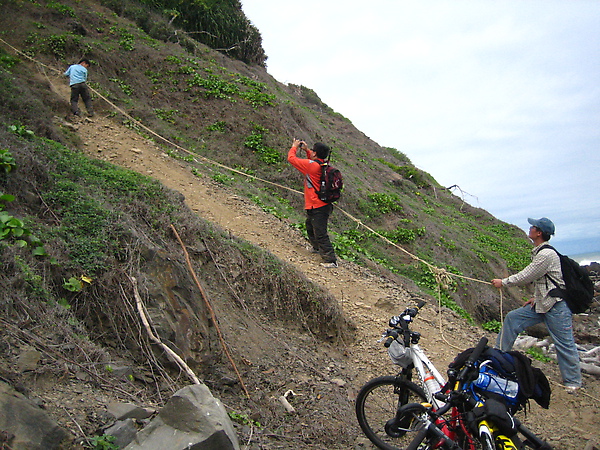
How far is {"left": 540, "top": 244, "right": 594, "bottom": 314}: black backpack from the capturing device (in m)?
5.77

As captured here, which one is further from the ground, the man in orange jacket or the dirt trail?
the man in orange jacket

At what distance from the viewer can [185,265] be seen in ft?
18.3

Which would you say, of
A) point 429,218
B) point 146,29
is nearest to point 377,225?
point 429,218

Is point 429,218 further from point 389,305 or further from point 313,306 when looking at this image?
Answer: point 313,306

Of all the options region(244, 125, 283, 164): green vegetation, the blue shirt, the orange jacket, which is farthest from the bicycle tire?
the blue shirt

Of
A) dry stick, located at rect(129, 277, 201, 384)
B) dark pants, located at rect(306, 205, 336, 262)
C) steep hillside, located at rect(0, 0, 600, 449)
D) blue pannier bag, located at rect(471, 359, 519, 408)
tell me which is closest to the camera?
blue pannier bag, located at rect(471, 359, 519, 408)

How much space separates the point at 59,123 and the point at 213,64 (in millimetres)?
6870

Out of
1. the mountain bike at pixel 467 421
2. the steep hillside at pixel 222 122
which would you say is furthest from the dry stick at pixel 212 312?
the steep hillside at pixel 222 122

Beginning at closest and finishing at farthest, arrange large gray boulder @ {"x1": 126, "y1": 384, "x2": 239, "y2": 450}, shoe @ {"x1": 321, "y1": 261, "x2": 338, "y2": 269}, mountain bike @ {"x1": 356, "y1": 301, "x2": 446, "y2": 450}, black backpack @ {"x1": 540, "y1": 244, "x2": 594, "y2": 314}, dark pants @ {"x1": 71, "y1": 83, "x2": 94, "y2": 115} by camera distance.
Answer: large gray boulder @ {"x1": 126, "y1": 384, "x2": 239, "y2": 450}
mountain bike @ {"x1": 356, "y1": 301, "x2": 446, "y2": 450}
black backpack @ {"x1": 540, "y1": 244, "x2": 594, "y2": 314}
shoe @ {"x1": 321, "y1": 261, "x2": 338, "y2": 269}
dark pants @ {"x1": 71, "y1": 83, "x2": 94, "y2": 115}

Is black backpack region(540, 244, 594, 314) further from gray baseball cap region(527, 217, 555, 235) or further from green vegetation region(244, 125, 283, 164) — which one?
green vegetation region(244, 125, 283, 164)

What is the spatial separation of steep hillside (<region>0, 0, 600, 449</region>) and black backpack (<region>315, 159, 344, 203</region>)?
1.32m

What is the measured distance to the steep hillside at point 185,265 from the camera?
13.7ft

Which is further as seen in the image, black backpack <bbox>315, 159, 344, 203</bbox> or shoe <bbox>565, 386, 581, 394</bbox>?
black backpack <bbox>315, 159, 344, 203</bbox>

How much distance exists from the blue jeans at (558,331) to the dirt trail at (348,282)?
0.46 metres
